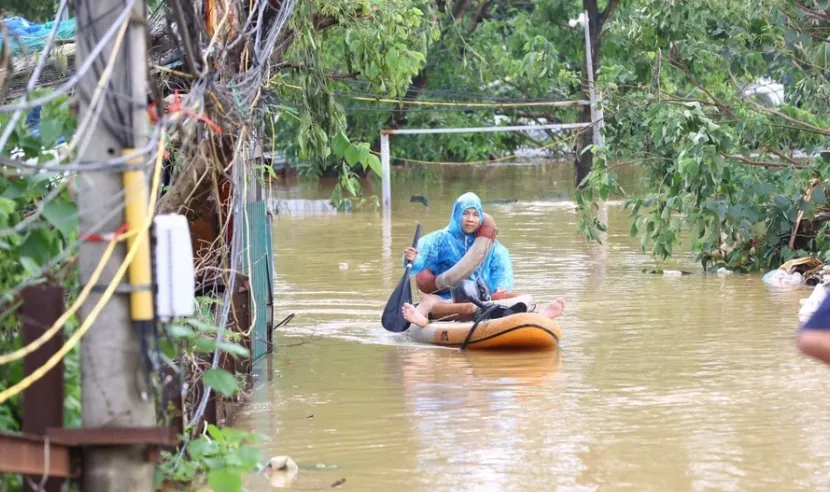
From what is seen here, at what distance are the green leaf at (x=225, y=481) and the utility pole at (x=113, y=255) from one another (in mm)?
643

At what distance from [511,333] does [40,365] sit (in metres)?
7.22

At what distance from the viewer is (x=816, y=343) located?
143 inches

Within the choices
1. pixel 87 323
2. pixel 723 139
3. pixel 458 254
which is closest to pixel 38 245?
pixel 87 323

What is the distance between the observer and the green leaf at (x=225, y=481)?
4.93 metres

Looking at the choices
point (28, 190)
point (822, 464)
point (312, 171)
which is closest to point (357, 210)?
point (312, 171)

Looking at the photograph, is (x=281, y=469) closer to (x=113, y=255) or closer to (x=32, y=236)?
(x=32, y=236)

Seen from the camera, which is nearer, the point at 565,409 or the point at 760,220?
the point at 565,409

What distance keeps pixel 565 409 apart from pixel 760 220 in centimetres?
770

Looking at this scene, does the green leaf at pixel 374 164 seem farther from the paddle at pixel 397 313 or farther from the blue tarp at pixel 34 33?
the paddle at pixel 397 313

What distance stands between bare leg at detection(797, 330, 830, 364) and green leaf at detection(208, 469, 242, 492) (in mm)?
2328

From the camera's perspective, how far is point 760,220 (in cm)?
1584

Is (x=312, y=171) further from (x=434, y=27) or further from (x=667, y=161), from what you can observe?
(x=434, y=27)

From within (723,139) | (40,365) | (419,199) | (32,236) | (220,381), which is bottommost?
(419,199)

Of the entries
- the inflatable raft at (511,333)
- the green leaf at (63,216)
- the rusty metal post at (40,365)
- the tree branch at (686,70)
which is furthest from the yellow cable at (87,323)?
the tree branch at (686,70)
